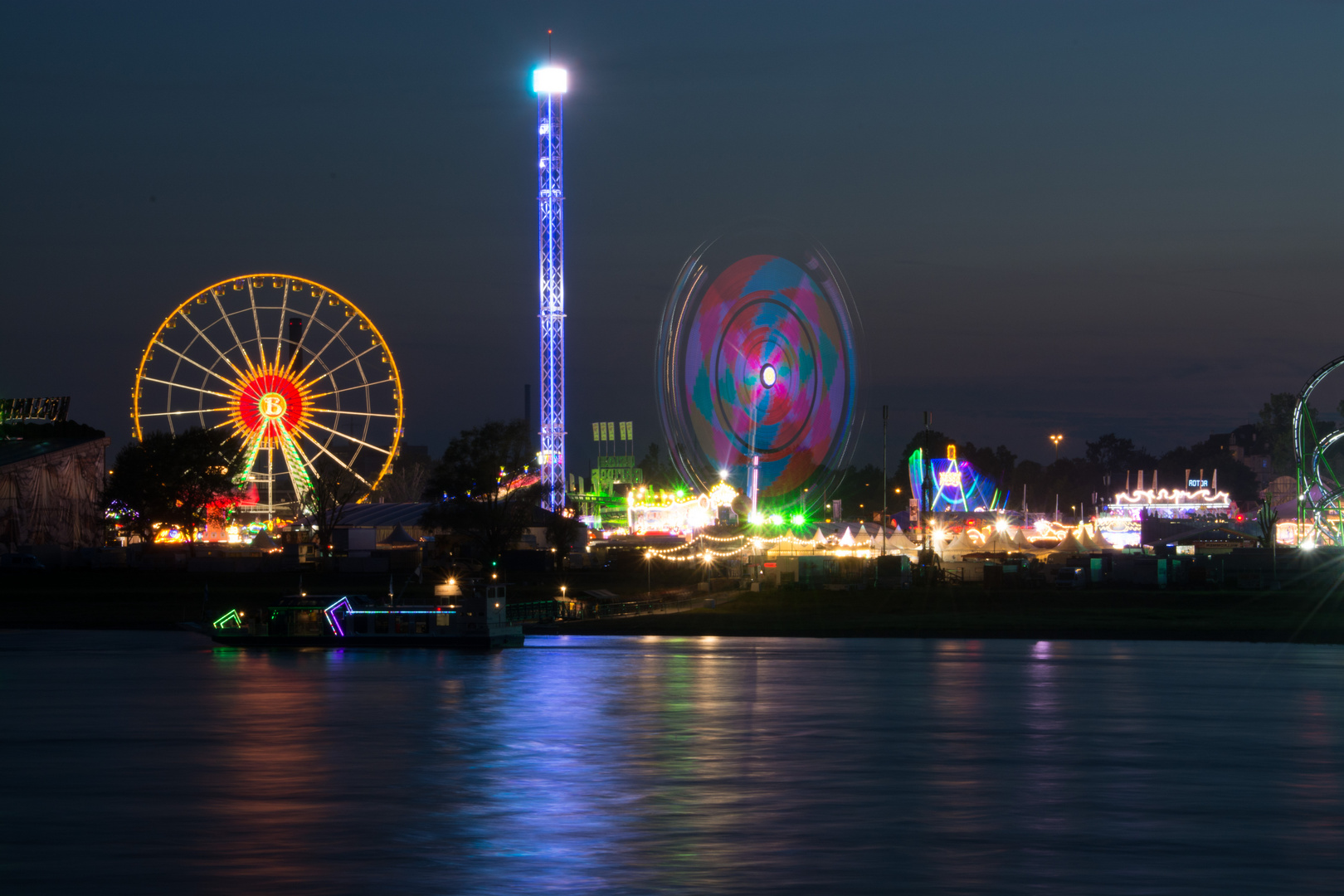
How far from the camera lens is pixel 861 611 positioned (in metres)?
54.7

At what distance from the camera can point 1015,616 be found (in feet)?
170

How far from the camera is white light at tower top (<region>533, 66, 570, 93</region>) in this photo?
112 m

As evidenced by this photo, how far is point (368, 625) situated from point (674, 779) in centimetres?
2851

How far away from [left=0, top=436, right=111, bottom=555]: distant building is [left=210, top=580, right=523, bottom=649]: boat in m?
58.9

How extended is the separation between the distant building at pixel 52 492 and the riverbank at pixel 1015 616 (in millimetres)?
60975

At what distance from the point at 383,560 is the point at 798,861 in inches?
2803

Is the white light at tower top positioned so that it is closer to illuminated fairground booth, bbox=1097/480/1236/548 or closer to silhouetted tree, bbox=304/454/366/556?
silhouetted tree, bbox=304/454/366/556

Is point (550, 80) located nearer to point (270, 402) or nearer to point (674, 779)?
point (270, 402)

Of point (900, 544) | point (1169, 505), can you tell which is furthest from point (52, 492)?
point (1169, 505)

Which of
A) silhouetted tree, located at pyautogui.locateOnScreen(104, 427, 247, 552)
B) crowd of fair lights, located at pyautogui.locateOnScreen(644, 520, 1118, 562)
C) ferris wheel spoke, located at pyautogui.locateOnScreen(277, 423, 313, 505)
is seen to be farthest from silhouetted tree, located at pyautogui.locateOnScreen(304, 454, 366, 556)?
crowd of fair lights, located at pyautogui.locateOnScreen(644, 520, 1118, 562)

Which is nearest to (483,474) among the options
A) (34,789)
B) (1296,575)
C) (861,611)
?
(861,611)

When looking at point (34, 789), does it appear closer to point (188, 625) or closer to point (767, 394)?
point (188, 625)

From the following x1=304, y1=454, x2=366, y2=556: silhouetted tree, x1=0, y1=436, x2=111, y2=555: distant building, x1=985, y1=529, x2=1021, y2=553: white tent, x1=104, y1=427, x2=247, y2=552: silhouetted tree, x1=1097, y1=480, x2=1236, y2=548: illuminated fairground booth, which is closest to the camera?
x1=304, y1=454, x2=366, y2=556: silhouetted tree

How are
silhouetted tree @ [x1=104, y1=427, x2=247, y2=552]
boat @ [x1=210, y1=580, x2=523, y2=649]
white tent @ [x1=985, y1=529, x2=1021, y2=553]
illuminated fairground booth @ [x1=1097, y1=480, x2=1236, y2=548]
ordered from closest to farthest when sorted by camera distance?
boat @ [x1=210, y1=580, x2=523, y2=649] → white tent @ [x1=985, y1=529, x2=1021, y2=553] → silhouetted tree @ [x1=104, y1=427, x2=247, y2=552] → illuminated fairground booth @ [x1=1097, y1=480, x2=1236, y2=548]
